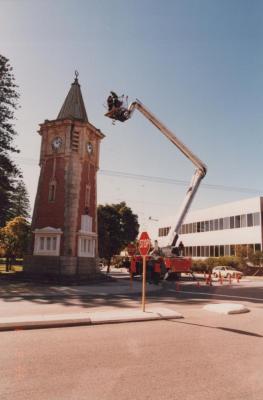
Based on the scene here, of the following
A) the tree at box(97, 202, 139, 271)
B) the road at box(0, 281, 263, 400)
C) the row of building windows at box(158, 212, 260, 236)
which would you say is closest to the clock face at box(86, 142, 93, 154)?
the tree at box(97, 202, 139, 271)

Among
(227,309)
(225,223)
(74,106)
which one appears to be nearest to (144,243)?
(227,309)

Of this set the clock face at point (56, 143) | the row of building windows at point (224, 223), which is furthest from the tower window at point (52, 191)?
the row of building windows at point (224, 223)

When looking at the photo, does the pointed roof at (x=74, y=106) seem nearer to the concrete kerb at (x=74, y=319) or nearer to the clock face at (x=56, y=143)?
the clock face at (x=56, y=143)

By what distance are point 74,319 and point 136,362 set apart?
12.9ft

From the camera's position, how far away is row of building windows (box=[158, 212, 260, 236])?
41.5 m

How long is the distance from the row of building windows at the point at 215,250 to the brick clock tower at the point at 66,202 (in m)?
21.2

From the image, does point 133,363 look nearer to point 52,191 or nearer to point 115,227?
point 52,191

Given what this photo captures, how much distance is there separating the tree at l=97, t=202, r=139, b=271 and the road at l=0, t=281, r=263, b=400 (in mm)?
28414

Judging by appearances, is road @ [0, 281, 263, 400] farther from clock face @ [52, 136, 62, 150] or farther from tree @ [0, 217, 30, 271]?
tree @ [0, 217, 30, 271]

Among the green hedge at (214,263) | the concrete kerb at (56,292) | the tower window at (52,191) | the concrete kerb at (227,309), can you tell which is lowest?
the concrete kerb at (56,292)

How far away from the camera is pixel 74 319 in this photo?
9.56m

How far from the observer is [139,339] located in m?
7.79

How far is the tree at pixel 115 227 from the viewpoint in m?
38.0

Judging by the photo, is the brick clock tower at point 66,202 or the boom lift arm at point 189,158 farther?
the brick clock tower at point 66,202
